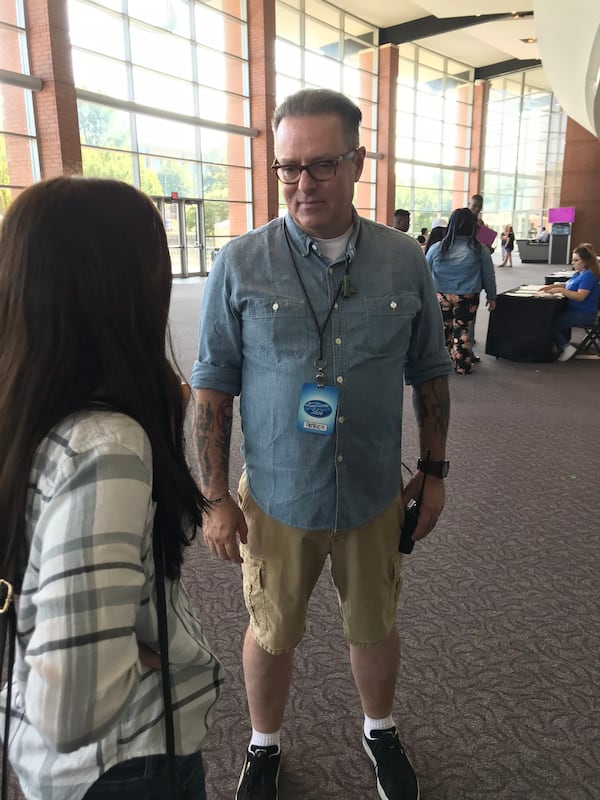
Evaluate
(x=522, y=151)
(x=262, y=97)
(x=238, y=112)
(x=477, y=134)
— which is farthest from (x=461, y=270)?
(x=522, y=151)

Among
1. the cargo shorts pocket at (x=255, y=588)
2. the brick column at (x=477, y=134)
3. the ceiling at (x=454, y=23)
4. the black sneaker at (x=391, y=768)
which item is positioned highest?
the ceiling at (x=454, y=23)

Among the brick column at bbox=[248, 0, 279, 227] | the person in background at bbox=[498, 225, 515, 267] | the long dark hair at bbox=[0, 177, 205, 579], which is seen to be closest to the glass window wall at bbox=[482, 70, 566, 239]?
the person in background at bbox=[498, 225, 515, 267]

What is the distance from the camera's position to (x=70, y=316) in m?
0.75

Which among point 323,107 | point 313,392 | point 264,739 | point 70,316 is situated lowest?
point 264,739

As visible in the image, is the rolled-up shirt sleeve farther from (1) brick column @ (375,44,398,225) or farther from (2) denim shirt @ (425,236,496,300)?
(1) brick column @ (375,44,398,225)

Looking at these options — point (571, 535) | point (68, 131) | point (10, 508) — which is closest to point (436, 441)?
point (10, 508)

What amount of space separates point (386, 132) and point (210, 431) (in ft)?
72.5

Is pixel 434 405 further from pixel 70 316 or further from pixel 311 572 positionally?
pixel 70 316

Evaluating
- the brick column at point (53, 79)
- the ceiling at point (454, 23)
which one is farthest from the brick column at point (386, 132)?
the brick column at point (53, 79)

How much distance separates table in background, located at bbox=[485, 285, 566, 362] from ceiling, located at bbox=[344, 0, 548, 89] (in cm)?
1187

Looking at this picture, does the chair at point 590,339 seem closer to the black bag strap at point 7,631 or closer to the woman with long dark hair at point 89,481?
the woman with long dark hair at point 89,481

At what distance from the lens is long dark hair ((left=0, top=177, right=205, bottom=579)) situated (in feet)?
2.41

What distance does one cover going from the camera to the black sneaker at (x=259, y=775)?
62.5 inches

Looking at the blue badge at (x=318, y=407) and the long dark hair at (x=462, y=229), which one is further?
the long dark hair at (x=462, y=229)
